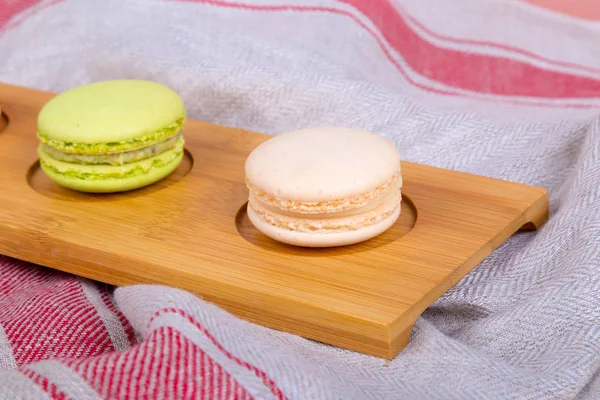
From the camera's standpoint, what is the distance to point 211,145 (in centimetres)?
130

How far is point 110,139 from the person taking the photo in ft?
3.61

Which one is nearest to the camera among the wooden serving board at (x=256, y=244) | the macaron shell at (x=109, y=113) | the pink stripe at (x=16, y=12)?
the wooden serving board at (x=256, y=244)

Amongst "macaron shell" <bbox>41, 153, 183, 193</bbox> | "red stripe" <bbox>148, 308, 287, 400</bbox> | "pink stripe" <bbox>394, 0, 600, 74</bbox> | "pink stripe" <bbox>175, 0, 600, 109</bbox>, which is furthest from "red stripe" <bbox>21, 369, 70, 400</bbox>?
"pink stripe" <bbox>394, 0, 600, 74</bbox>

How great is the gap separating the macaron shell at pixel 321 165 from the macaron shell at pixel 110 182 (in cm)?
18

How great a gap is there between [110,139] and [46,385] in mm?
405

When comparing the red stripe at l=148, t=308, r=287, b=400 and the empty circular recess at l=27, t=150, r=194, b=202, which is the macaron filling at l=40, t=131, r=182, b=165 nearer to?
the empty circular recess at l=27, t=150, r=194, b=202

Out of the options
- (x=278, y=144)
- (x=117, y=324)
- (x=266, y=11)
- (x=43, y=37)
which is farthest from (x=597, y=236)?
(x=43, y=37)

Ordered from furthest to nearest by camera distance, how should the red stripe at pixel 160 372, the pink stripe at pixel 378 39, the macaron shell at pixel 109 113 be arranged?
the pink stripe at pixel 378 39, the macaron shell at pixel 109 113, the red stripe at pixel 160 372

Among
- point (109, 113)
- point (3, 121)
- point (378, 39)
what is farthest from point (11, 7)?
point (109, 113)

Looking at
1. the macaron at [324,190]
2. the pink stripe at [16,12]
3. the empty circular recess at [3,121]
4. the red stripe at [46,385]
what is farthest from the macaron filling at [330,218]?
the pink stripe at [16,12]

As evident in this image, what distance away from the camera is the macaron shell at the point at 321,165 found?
3.15ft

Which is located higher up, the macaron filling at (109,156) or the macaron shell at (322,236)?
the macaron shell at (322,236)

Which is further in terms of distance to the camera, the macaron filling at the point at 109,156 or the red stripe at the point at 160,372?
the macaron filling at the point at 109,156

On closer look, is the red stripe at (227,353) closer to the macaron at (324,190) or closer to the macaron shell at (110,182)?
the macaron at (324,190)
